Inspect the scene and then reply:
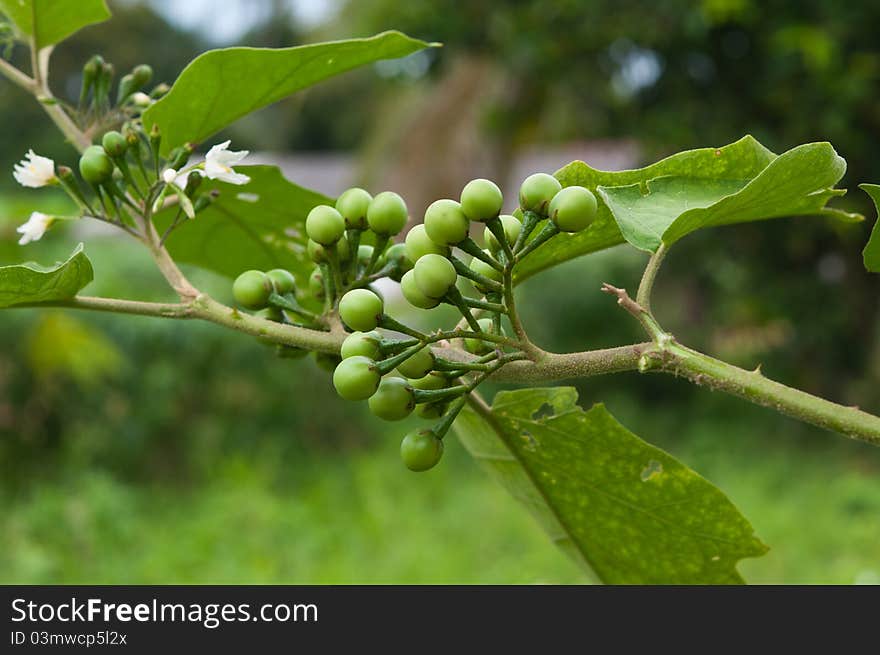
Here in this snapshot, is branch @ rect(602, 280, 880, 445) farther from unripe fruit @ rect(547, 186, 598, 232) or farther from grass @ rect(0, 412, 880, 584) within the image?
grass @ rect(0, 412, 880, 584)

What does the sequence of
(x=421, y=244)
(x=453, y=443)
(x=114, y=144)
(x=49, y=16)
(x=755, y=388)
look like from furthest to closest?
(x=453, y=443) → (x=49, y=16) → (x=114, y=144) → (x=421, y=244) → (x=755, y=388)

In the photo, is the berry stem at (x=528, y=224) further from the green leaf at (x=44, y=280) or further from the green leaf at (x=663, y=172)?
the green leaf at (x=44, y=280)

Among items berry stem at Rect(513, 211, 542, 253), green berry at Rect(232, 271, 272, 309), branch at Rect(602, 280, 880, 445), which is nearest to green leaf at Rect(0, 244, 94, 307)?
green berry at Rect(232, 271, 272, 309)

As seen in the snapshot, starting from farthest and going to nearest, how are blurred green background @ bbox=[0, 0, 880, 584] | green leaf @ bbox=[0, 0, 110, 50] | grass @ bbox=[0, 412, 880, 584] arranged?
blurred green background @ bbox=[0, 0, 880, 584]
grass @ bbox=[0, 412, 880, 584]
green leaf @ bbox=[0, 0, 110, 50]

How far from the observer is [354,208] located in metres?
0.84

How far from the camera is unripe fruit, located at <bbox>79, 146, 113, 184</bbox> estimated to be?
0.86 meters

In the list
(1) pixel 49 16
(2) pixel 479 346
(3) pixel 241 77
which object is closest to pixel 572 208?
(2) pixel 479 346

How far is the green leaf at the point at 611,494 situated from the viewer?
3.04 ft

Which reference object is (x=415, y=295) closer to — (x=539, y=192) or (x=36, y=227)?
(x=539, y=192)

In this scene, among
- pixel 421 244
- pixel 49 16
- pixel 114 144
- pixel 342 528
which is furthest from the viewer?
pixel 342 528

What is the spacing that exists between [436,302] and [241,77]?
0.35 meters

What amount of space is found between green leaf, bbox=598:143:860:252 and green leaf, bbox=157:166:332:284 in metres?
0.39

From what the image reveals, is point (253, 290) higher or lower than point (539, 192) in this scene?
lower

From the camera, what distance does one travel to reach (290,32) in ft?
77.4
